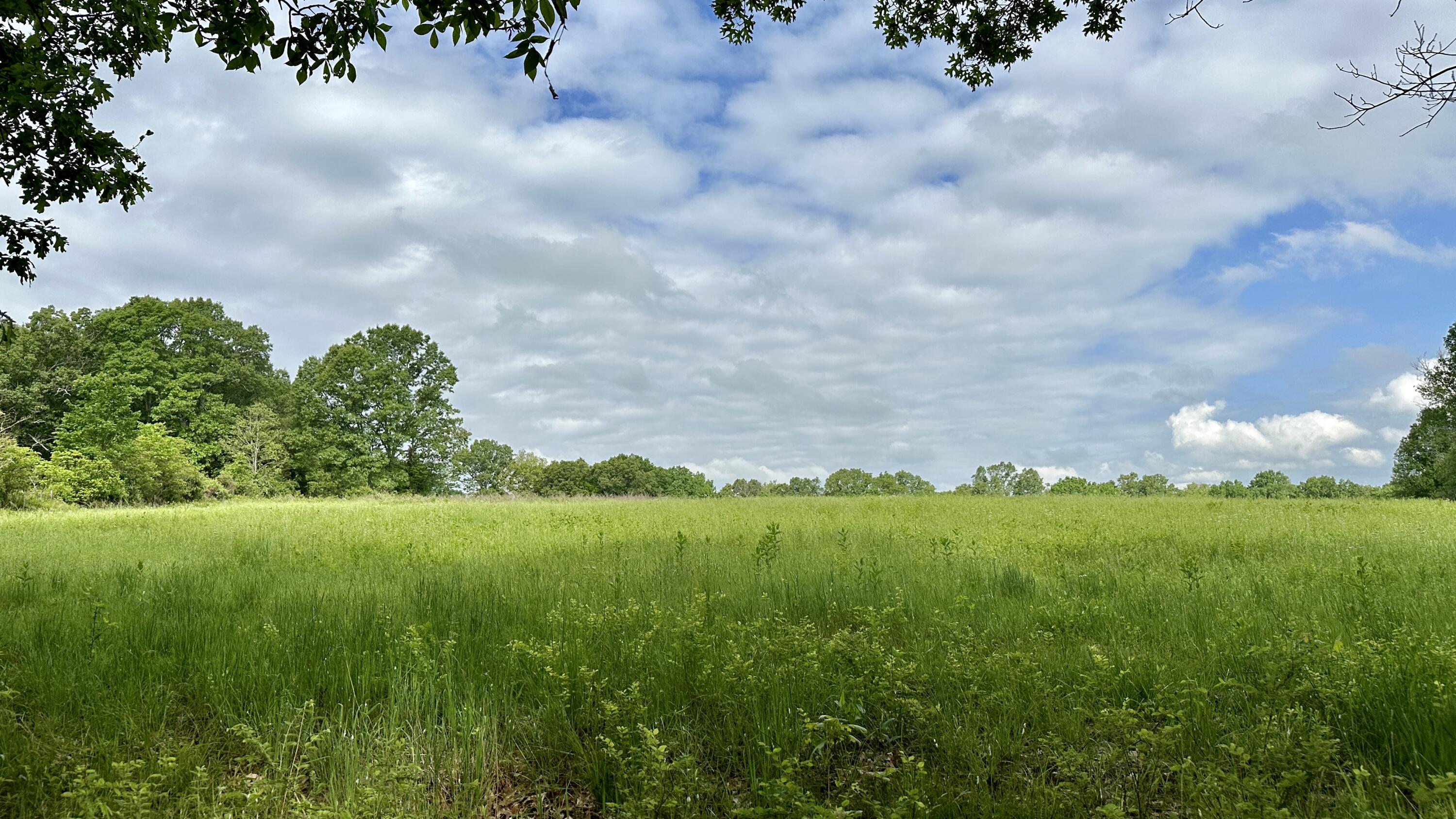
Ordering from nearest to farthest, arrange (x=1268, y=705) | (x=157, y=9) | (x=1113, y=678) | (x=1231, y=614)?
(x=1268, y=705) → (x=1113, y=678) → (x=1231, y=614) → (x=157, y=9)

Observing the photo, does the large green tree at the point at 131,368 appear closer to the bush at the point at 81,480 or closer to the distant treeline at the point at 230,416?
the distant treeline at the point at 230,416

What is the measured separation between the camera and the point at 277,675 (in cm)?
450

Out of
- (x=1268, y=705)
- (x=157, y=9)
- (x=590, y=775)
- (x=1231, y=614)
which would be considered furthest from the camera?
(x=157, y=9)

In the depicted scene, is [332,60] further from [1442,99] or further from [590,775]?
[1442,99]

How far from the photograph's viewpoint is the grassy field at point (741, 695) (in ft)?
10.4

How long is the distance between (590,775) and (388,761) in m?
1.08

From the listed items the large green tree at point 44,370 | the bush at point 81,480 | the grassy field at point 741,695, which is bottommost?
the grassy field at point 741,695

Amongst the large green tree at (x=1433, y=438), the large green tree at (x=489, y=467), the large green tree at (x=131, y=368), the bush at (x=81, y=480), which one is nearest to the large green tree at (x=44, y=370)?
the large green tree at (x=131, y=368)

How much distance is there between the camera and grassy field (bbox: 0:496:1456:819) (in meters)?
3.17

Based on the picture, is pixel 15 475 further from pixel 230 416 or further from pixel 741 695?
pixel 741 695

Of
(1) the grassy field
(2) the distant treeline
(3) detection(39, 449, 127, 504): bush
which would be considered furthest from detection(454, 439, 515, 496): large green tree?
(1) the grassy field

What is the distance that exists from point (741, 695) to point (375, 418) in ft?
159

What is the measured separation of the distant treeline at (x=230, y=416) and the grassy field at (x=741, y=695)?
102 feet


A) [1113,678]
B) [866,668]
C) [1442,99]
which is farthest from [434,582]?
[1442,99]
